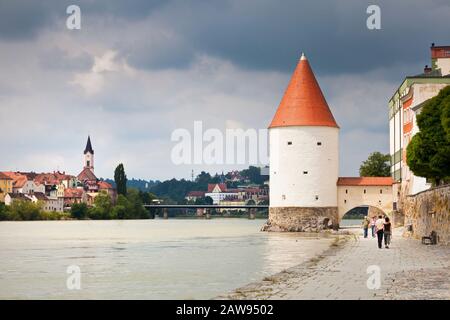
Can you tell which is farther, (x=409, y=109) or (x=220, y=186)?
(x=220, y=186)

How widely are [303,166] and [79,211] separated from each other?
5587 centimetres

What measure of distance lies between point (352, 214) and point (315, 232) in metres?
95.0

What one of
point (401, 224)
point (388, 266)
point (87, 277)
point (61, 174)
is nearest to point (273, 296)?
point (388, 266)

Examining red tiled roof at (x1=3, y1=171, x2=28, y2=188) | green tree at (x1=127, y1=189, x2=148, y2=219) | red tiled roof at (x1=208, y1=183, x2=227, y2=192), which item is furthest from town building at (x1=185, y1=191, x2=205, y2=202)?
green tree at (x1=127, y1=189, x2=148, y2=219)

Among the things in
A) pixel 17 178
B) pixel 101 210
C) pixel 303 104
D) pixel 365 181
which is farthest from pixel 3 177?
pixel 365 181

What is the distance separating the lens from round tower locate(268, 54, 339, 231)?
53031mm

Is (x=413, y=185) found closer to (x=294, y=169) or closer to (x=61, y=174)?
(x=294, y=169)

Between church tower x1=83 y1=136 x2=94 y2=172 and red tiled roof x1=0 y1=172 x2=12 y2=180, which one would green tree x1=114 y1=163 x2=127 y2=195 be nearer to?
red tiled roof x1=0 y1=172 x2=12 y2=180

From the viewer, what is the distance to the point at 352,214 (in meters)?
145

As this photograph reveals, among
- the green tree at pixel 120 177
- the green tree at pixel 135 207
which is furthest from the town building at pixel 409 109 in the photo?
the green tree at pixel 135 207

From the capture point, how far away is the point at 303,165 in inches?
2088

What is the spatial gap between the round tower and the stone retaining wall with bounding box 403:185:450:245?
61.7ft

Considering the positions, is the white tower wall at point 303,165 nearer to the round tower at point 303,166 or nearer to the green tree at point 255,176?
the round tower at point 303,166

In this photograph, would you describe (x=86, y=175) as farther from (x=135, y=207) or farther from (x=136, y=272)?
(x=136, y=272)
